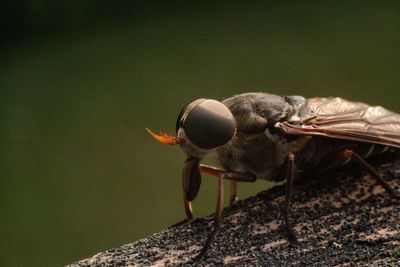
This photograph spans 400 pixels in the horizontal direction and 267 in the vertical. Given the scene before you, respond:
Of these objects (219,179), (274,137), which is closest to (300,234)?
(219,179)

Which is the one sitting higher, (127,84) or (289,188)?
Result: (127,84)

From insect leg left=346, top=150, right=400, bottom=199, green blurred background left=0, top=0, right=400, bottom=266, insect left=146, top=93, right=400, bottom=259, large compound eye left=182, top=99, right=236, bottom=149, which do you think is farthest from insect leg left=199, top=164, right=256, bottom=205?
green blurred background left=0, top=0, right=400, bottom=266

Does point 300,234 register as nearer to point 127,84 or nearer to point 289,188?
point 289,188

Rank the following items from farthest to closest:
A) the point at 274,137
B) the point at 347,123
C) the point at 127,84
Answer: the point at 127,84, the point at 347,123, the point at 274,137

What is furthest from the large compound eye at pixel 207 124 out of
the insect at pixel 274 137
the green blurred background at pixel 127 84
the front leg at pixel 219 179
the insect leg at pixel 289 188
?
the green blurred background at pixel 127 84

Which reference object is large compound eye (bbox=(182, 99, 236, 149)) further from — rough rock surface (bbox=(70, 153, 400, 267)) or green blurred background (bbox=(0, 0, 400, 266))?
green blurred background (bbox=(0, 0, 400, 266))
